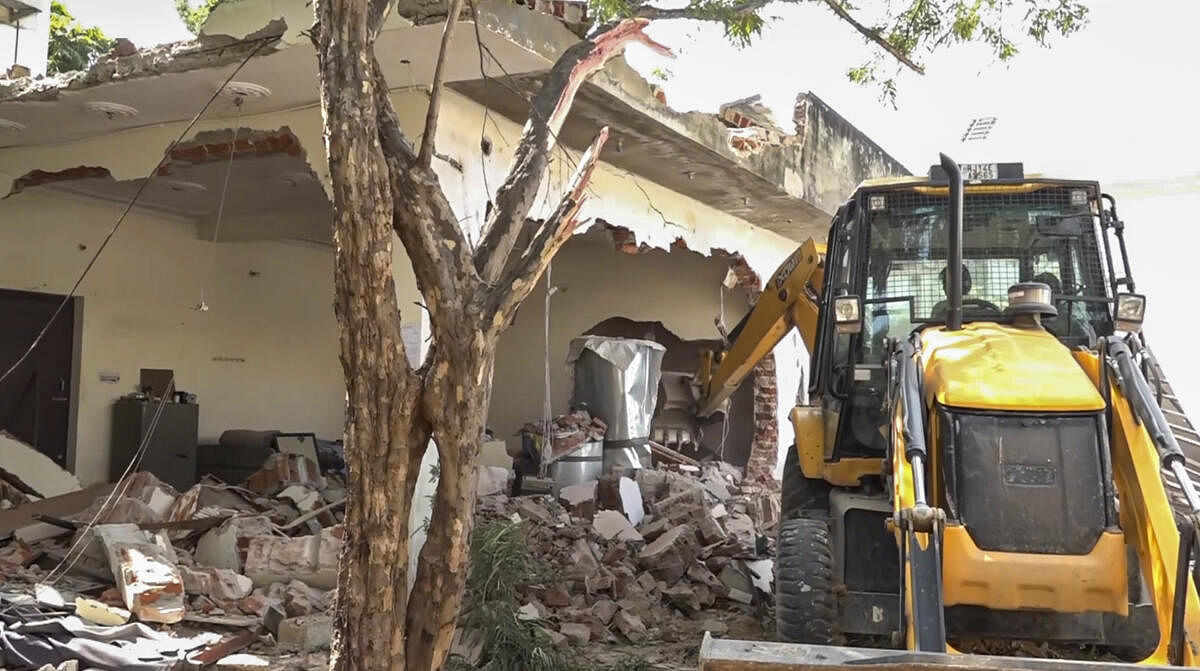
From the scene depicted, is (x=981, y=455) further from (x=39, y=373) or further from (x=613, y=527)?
(x=39, y=373)

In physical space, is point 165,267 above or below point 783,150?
below

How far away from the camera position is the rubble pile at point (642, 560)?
22.6 ft

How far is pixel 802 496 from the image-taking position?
6.16 metres

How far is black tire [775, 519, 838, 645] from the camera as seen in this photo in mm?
5094

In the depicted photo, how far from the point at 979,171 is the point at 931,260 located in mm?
659

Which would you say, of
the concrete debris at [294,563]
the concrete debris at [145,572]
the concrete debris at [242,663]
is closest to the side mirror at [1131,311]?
the concrete debris at [242,663]

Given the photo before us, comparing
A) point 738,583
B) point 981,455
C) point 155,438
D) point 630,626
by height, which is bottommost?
point 630,626

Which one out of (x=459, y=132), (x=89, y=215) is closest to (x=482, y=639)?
(x=459, y=132)

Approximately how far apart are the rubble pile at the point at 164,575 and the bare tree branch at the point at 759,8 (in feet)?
13.9

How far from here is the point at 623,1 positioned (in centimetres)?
600

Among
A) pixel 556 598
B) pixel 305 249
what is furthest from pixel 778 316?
pixel 305 249

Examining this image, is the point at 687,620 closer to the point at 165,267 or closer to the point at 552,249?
the point at 552,249

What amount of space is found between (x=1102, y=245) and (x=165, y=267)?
10.3 metres

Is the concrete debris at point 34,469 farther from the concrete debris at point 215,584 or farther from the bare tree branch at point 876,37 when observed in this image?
the bare tree branch at point 876,37
